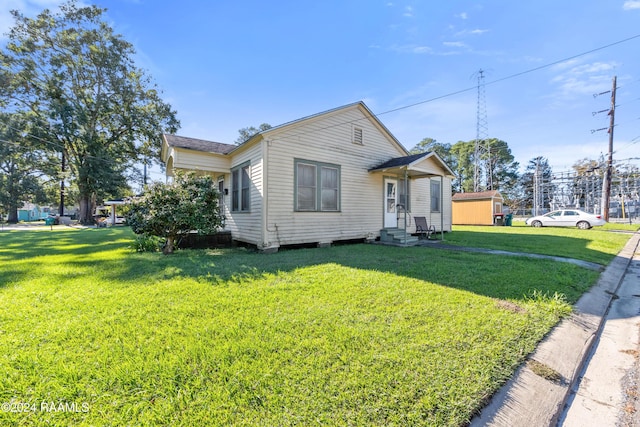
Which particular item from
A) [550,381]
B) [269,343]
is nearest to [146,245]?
[269,343]

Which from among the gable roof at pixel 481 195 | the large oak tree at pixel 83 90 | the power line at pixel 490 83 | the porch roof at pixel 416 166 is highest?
the large oak tree at pixel 83 90

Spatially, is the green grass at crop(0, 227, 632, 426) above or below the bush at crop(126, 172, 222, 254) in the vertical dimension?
below

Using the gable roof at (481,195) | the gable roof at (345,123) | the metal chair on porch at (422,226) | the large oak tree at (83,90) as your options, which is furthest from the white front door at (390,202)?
the large oak tree at (83,90)

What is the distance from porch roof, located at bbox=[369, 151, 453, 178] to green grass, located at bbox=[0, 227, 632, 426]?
500 cm

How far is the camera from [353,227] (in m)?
9.35

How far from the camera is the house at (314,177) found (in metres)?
7.70

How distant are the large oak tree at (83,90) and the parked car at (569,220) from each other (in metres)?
33.0

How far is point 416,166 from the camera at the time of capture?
A: 9.46 m

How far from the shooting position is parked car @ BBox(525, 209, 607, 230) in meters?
16.8

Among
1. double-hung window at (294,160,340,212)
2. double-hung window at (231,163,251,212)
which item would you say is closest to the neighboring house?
double-hung window at (231,163,251,212)

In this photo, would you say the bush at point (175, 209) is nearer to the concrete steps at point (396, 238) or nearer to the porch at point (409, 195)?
the porch at point (409, 195)

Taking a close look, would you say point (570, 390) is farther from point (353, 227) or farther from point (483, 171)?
point (483, 171)

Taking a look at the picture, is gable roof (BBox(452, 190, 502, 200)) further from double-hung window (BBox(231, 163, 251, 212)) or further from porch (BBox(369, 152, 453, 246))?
double-hung window (BBox(231, 163, 251, 212))

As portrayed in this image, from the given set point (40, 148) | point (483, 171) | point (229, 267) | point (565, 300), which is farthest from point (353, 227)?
point (483, 171)
